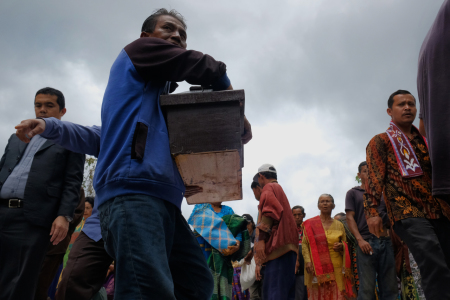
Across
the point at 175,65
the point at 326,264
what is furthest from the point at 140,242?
the point at 326,264

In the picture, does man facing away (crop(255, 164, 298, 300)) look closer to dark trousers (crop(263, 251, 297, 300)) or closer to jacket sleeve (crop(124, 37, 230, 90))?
dark trousers (crop(263, 251, 297, 300))

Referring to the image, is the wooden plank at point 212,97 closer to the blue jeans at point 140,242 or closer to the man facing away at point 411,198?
the blue jeans at point 140,242

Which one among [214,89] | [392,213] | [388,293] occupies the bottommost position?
[388,293]

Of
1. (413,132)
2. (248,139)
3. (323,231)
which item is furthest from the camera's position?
(323,231)

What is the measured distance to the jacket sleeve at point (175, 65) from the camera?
6.39 ft

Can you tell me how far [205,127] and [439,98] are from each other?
1.15 meters

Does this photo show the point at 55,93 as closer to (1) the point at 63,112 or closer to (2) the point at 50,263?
(1) the point at 63,112

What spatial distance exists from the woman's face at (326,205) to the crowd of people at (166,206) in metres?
0.84

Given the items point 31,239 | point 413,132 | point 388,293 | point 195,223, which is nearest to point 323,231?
point 388,293

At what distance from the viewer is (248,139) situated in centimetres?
232

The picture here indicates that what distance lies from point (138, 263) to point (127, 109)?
0.75 meters

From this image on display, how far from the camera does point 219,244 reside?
20.4 ft

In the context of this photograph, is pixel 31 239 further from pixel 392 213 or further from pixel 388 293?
pixel 388 293

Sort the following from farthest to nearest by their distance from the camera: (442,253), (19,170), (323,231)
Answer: (323,231)
(19,170)
(442,253)
